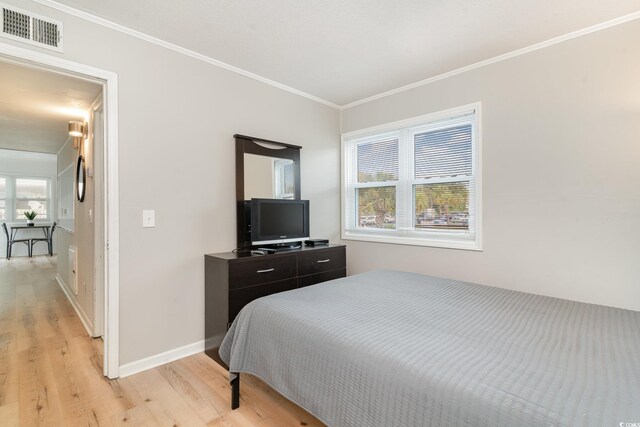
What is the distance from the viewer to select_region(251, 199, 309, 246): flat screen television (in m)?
2.88

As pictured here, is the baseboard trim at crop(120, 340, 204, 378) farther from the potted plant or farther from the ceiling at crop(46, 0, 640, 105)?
the potted plant

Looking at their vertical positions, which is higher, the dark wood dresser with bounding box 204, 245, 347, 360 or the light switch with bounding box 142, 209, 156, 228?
the light switch with bounding box 142, 209, 156, 228

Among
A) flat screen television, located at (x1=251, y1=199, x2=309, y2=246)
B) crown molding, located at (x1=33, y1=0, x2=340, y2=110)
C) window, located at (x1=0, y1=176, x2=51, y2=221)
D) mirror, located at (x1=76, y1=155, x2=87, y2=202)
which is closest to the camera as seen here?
crown molding, located at (x1=33, y1=0, x2=340, y2=110)

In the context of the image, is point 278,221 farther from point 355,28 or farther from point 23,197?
point 23,197

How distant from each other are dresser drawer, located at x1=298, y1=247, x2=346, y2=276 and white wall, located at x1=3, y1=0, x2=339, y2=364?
2.25 feet

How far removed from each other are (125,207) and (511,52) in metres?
3.35

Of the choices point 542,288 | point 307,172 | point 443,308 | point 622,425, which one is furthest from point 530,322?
point 307,172

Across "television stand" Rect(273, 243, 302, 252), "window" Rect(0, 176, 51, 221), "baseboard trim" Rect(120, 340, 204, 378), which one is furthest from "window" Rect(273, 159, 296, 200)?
"window" Rect(0, 176, 51, 221)

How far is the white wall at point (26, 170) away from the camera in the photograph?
7605 millimetres

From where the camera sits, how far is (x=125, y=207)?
230cm

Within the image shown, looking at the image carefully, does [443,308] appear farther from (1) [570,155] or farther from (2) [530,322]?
(1) [570,155]

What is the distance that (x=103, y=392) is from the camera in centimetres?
206

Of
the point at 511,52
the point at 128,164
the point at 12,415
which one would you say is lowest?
the point at 12,415

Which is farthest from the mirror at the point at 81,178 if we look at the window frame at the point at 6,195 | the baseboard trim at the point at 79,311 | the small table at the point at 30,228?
the window frame at the point at 6,195
